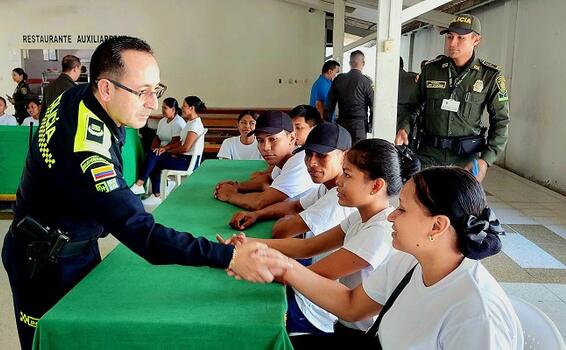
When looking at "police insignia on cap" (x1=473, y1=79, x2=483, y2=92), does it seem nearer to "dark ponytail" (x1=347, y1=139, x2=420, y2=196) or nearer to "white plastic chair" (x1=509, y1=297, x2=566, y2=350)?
"dark ponytail" (x1=347, y1=139, x2=420, y2=196)

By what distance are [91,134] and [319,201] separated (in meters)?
0.96

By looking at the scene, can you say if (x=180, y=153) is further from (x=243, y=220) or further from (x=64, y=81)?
(x=243, y=220)

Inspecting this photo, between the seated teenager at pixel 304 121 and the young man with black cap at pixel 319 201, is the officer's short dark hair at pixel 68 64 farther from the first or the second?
the young man with black cap at pixel 319 201

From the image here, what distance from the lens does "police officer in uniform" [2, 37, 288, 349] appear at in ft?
4.06

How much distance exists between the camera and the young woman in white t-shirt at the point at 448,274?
950 mm

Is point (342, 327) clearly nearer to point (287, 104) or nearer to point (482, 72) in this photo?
point (482, 72)

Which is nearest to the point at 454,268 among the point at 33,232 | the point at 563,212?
the point at 33,232

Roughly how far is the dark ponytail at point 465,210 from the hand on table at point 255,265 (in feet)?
1.68

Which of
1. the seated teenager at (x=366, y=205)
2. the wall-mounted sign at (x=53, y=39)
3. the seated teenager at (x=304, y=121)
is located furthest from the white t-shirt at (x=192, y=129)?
the wall-mounted sign at (x=53, y=39)

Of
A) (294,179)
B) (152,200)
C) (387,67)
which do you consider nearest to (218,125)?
(152,200)

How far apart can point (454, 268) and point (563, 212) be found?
4131 mm

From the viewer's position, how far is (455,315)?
970 mm

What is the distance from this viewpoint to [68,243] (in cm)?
135

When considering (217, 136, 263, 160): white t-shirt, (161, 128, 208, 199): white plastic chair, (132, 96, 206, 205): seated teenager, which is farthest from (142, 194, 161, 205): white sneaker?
(217, 136, 263, 160): white t-shirt
